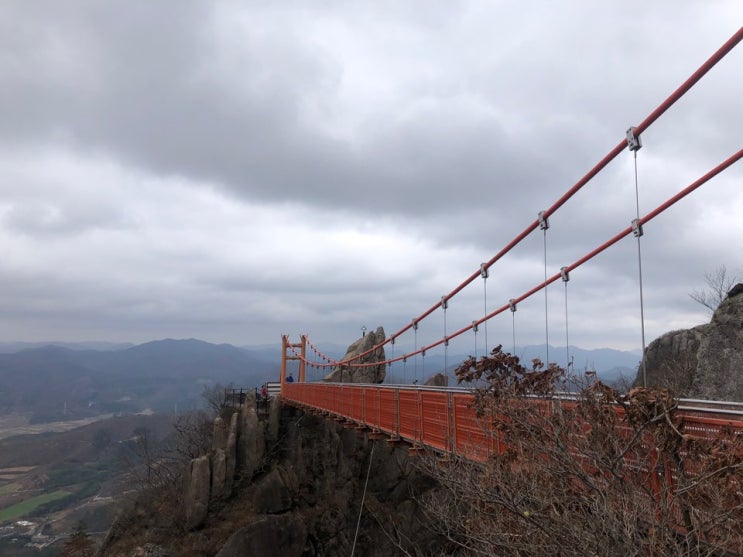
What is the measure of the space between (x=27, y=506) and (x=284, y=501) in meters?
95.3

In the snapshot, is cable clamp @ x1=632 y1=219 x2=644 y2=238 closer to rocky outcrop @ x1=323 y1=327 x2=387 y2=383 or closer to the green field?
rocky outcrop @ x1=323 y1=327 x2=387 y2=383

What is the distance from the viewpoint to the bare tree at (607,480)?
4.26 metres

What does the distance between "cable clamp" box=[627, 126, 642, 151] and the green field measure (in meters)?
112

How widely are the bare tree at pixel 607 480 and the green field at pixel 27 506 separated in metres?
110

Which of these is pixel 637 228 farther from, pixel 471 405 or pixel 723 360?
pixel 723 360

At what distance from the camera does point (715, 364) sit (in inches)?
551

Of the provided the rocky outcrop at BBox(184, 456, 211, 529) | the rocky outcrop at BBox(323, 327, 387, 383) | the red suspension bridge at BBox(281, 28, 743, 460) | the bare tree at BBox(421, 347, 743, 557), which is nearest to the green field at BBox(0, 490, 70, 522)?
the rocky outcrop at BBox(323, 327, 387, 383)

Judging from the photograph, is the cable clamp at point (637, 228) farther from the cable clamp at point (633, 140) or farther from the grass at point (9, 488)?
the grass at point (9, 488)

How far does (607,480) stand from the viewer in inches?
194

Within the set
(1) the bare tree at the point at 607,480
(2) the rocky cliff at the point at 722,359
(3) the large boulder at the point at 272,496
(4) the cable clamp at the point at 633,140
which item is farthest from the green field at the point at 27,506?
(4) the cable clamp at the point at 633,140

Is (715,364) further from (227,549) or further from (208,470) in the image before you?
(208,470)

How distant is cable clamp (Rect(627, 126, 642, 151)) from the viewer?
796cm

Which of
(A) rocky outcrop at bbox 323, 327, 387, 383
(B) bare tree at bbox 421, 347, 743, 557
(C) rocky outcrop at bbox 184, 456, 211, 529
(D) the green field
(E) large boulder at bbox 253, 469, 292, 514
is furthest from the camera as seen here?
(D) the green field

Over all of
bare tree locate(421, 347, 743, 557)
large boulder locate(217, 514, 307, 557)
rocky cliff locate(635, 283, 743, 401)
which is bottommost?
large boulder locate(217, 514, 307, 557)
